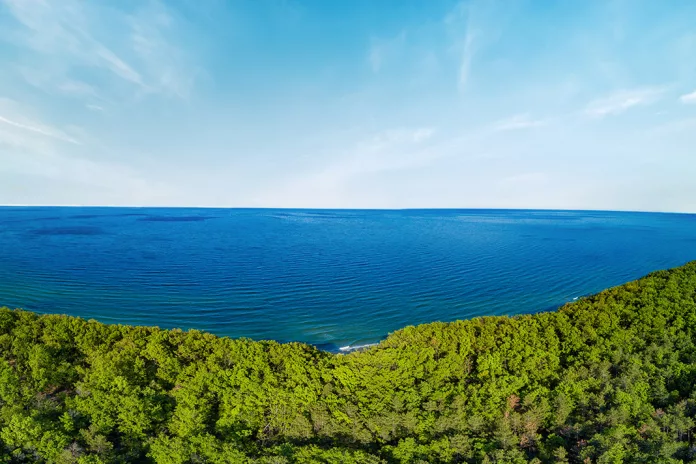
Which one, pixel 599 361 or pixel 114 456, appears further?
pixel 599 361

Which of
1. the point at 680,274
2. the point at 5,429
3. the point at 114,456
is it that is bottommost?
the point at 114,456

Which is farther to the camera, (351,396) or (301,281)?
(301,281)

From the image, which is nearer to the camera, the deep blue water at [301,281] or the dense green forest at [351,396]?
the dense green forest at [351,396]

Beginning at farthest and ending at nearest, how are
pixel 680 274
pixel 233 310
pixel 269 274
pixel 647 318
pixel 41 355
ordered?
pixel 269 274, pixel 233 310, pixel 680 274, pixel 647 318, pixel 41 355

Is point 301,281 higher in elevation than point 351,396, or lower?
higher

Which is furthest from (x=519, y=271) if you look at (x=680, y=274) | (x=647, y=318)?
(x=647, y=318)

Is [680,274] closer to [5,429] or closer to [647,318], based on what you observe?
[647,318]

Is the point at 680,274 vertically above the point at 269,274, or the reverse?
the point at 680,274

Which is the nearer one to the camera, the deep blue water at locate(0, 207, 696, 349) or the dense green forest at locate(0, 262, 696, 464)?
the dense green forest at locate(0, 262, 696, 464)
